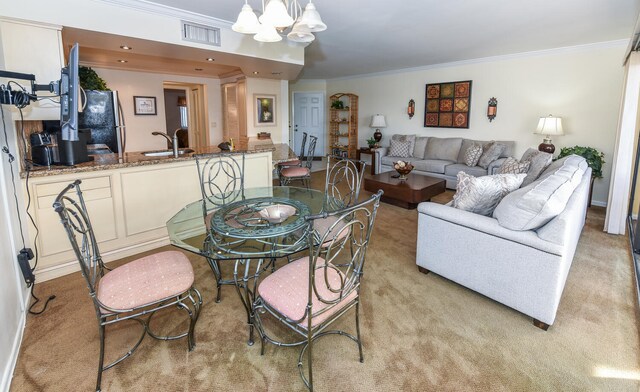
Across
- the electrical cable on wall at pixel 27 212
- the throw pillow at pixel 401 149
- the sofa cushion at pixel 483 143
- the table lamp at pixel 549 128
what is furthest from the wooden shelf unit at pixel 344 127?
the electrical cable on wall at pixel 27 212

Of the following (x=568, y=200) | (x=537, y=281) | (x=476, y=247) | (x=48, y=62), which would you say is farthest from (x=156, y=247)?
(x=568, y=200)

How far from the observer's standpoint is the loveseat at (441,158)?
5527 mm

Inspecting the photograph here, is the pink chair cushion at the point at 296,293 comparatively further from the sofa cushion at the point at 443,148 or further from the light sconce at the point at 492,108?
the light sconce at the point at 492,108

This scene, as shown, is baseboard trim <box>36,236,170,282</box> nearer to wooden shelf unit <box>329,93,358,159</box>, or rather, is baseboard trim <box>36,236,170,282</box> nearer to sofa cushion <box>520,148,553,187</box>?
sofa cushion <box>520,148,553,187</box>

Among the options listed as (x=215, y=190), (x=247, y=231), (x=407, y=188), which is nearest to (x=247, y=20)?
(x=247, y=231)

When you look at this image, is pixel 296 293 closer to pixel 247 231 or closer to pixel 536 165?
pixel 247 231

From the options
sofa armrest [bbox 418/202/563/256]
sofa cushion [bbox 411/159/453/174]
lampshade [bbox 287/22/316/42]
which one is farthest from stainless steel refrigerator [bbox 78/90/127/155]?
sofa cushion [bbox 411/159/453/174]

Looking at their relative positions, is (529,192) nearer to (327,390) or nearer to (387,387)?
(387,387)

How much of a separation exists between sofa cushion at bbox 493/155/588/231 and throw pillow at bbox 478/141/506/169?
10.7 feet

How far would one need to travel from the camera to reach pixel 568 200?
225 centimetres

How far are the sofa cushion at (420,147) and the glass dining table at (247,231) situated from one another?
4545mm

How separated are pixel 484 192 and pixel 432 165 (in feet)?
11.8

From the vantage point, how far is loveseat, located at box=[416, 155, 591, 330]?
6.61 ft

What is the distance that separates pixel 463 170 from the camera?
18.5 feet
